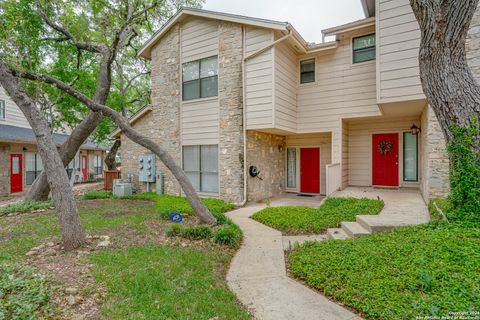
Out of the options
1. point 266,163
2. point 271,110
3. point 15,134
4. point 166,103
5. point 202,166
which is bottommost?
point 202,166

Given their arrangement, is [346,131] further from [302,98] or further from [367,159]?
[302,98]

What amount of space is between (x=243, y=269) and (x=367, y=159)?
26.1 feet

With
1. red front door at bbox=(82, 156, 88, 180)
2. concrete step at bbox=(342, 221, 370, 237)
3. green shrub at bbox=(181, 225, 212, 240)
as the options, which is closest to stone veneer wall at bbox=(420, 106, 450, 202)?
concrete step at bbox=(342, 221, 370, 237)

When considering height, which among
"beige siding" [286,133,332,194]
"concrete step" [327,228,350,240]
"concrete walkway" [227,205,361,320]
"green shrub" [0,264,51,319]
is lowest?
"concrete walkway" [227,205,361,320]

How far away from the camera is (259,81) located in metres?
8.68

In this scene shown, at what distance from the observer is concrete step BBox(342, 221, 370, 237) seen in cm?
517

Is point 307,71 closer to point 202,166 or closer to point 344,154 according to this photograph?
point 344,154

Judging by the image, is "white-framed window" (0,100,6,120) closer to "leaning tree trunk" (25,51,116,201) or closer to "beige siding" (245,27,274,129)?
"leaning tree trunk" (25,51,116,201)

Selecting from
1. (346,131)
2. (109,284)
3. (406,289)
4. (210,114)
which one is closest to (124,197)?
(210,114)

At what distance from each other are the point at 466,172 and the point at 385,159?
18.5ft

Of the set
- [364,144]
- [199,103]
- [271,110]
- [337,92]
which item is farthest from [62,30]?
[364,144]

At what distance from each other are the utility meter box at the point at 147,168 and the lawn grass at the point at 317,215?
568 centimetres

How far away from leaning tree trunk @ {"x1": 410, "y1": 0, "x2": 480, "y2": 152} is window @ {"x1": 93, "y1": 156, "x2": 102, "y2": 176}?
22762 mm

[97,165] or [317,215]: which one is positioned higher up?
[97,165]
